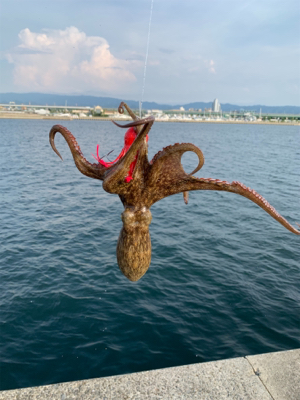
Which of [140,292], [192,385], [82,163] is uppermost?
[82,163]

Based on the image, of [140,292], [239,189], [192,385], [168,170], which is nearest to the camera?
[239,189]

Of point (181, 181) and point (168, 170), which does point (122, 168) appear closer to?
point (168, 170)

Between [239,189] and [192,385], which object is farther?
[192,385]

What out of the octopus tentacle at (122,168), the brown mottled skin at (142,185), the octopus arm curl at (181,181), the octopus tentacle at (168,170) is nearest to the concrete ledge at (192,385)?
the brown mottled skin at (142,185)

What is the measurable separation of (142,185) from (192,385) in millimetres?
3861

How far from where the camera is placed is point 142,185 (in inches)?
162

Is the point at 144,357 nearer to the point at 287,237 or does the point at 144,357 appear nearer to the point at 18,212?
the point at 287,237

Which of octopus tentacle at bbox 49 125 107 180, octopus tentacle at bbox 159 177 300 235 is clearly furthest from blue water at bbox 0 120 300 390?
octopus tentacle at bbox 159 177 300 235

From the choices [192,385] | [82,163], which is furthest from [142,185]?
[192,385]

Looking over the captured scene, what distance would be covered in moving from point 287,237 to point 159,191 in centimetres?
1537

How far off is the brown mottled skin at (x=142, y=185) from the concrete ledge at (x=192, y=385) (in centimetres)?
236

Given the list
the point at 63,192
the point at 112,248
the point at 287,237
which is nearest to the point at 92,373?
the point at 112,248

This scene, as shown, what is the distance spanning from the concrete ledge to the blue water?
3.04m

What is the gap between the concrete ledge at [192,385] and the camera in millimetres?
5477
